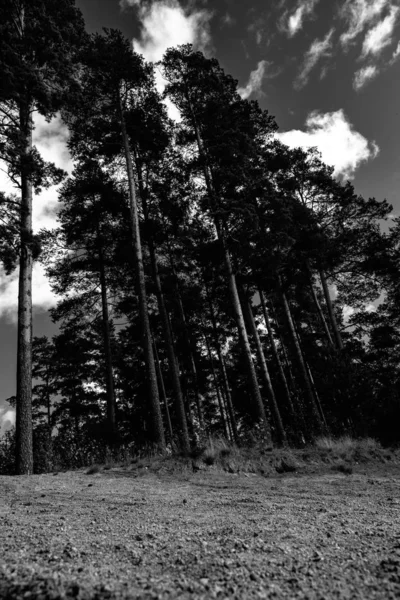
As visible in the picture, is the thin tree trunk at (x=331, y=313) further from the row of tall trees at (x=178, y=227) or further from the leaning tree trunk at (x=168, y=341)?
→ the leaning tree trunk at (x=168, y=341)

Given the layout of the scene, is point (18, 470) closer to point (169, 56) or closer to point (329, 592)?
point (329, 592)

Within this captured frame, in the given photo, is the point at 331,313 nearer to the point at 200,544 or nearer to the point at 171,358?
the point at 171,358

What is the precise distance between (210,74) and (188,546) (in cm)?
1882

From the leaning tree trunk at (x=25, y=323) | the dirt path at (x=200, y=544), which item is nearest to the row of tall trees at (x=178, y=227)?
the leaning tree trunk at (x=25, y=323)

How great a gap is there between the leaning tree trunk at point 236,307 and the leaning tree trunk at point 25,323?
6361mm

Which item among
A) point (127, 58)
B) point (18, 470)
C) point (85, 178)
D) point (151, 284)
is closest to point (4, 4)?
point (127, 58)

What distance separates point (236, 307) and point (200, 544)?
1016 centimetres

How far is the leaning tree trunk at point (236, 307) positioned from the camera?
10945 mm

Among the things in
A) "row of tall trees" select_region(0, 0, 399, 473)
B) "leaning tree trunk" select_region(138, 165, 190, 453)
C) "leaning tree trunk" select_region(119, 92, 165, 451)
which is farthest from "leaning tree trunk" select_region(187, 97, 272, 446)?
"leaning tree trunk" select_region(138, 165, 190, 453)

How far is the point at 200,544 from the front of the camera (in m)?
2.38

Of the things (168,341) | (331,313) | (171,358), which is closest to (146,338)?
(171,358)

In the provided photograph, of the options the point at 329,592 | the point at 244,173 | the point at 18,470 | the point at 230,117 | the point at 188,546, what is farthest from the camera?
the point at 230,117

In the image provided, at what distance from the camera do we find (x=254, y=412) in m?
11.2

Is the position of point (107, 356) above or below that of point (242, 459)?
above
